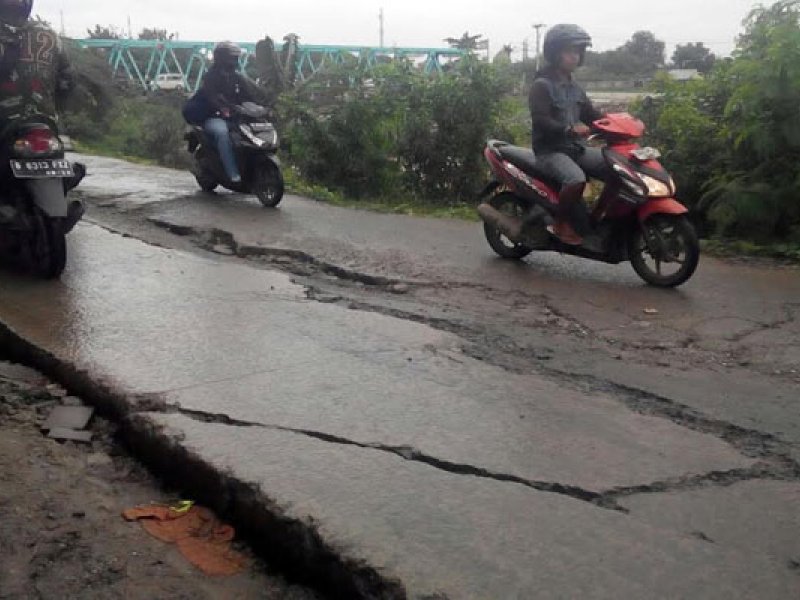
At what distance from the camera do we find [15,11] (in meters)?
5.79

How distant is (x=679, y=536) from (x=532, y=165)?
14.0ft

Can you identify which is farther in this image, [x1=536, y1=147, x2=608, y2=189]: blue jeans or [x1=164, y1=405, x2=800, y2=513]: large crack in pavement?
[x1=536, y1=147, x2=608, y2=189]: blue jeans

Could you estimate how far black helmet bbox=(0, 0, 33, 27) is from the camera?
226 inches

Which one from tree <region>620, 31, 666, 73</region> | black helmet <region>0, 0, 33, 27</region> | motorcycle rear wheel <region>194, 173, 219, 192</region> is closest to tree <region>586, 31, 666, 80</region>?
tree <region>620, 31, 666, 73</region>

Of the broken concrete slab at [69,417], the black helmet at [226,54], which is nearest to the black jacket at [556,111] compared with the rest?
the broken concrete slab at [69,417]

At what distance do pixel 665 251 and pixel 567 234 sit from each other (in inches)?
28.8

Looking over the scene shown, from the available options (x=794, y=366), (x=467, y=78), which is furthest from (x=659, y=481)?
(x=467, y=78)

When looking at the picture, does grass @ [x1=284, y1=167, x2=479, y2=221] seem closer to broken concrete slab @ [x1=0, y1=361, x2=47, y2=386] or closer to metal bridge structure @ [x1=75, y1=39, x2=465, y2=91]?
broken concrete slab @ [x1=0, y1=361, x2=47, y2=386]

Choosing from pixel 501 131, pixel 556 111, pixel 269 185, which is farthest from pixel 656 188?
pixel 501 131

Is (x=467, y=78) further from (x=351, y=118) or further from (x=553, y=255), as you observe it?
(x=553, y=255)

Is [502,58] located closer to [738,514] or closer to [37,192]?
[37,192]

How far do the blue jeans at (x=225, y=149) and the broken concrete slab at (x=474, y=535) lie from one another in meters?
6.59

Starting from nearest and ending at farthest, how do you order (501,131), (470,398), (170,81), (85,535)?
(85,535), (470,398), (501,131), (170,81)

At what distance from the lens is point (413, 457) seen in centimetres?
323
